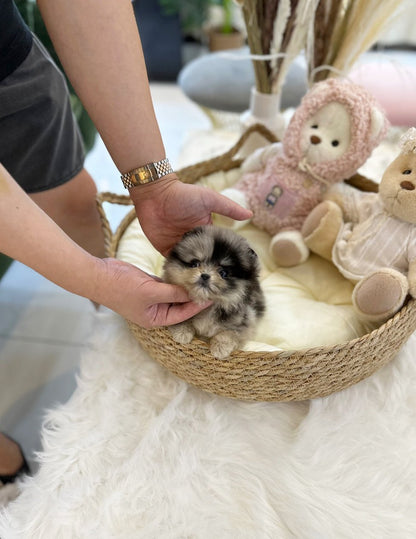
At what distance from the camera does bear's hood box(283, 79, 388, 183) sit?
1.11 metres

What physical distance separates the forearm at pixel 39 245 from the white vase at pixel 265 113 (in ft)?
3.17

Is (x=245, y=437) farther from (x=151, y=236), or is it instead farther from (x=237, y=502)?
(x=151, y=236)

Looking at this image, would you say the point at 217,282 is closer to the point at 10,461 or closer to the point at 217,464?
the point at 217,464

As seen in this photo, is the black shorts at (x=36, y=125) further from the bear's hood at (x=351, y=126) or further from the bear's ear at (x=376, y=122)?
the bear's ear at (x=376, y=122)

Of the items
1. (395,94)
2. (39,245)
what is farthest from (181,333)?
(395,94)

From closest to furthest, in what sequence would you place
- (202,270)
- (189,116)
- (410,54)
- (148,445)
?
(202,270), (148,445), (189,116), (410,54)

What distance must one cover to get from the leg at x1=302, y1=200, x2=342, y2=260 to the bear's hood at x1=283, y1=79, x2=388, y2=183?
10 centimetres

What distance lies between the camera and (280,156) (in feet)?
4.13

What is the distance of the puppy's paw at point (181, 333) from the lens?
855mm

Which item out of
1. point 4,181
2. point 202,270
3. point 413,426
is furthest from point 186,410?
point 4,181

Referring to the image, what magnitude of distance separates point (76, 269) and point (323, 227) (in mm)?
672

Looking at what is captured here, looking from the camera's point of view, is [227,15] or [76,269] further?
[227,15]

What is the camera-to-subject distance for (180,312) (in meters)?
0.82

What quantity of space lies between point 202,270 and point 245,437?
411 mm
